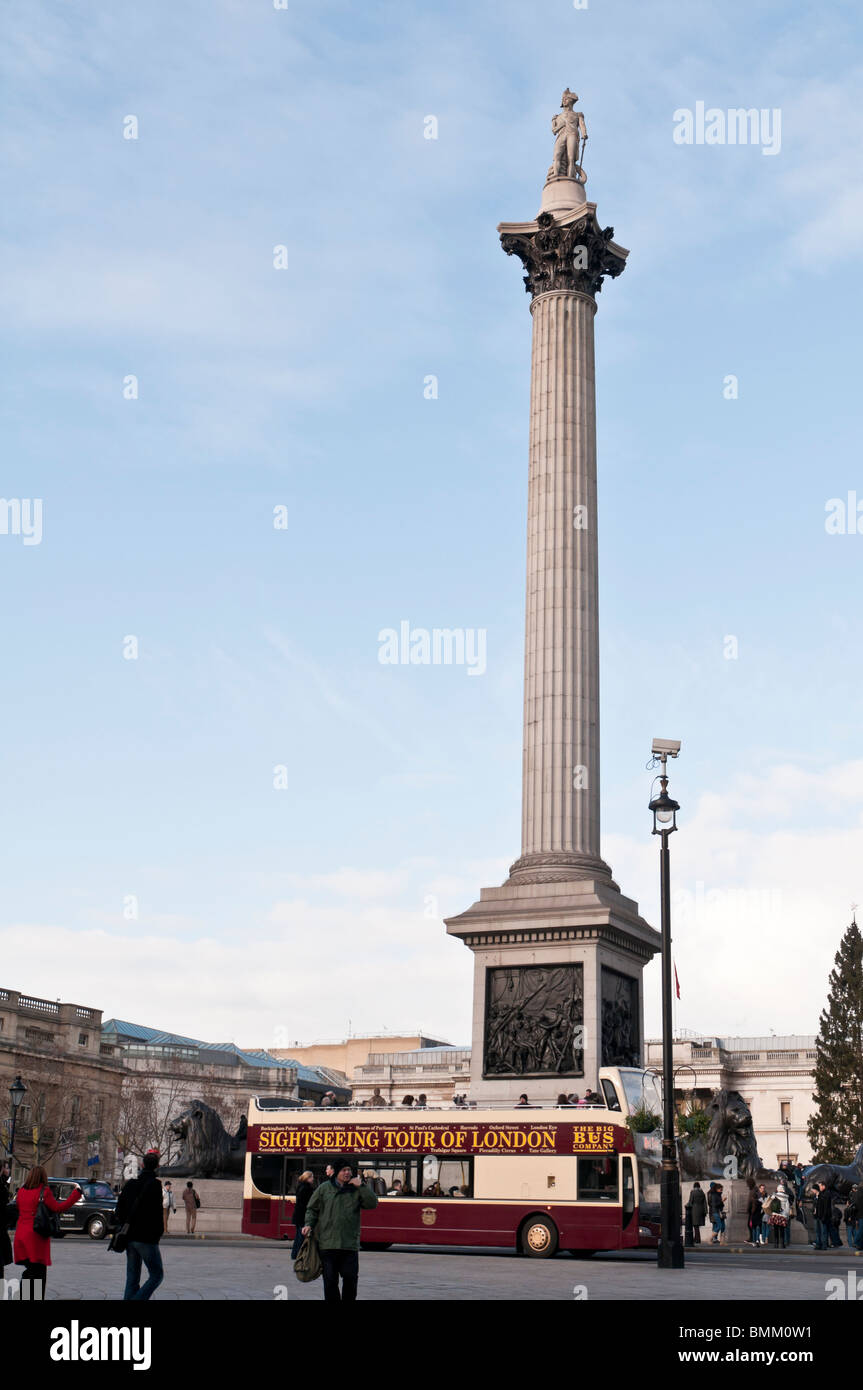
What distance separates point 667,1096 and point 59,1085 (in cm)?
6442

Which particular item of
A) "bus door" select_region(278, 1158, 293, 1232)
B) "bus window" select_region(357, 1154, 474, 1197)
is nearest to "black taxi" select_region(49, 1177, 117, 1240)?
"bus door" select_region(278, 1158, 293, 1232)

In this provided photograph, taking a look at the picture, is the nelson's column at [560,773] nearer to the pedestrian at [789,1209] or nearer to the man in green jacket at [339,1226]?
the pedestrian at [789,1209]

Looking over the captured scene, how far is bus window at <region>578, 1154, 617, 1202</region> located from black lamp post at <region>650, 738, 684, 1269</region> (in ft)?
12.1

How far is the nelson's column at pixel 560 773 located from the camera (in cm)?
4394

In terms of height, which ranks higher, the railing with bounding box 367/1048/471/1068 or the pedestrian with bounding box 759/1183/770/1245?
the railing with bounding box 367/1048/471/1068

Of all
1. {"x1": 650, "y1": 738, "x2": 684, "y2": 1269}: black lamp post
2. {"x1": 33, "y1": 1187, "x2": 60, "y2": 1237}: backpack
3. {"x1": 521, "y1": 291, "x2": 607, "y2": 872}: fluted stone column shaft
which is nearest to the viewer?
{"x1": 33, "y1": 1187, "x2": 60, "y2": 1237}: backpack

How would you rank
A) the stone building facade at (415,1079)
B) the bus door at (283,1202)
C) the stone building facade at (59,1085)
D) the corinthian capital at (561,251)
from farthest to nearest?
1. the stone building facade at (415,1079)
2. the stone building facade at (59,1085)
3. the corinthian capital at (561,251)
4. the bus door at (283,1202)

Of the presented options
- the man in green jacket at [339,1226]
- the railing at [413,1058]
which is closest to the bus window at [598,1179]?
the man in green jacket at [339,1226]

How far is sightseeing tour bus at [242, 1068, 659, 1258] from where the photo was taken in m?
33.0

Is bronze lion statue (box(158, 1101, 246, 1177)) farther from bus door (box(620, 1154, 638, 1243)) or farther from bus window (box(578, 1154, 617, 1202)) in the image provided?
bus door (box(620, 1154, 638, 1243))

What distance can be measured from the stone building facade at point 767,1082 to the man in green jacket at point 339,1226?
93.5m

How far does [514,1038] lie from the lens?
→ 4428 cm

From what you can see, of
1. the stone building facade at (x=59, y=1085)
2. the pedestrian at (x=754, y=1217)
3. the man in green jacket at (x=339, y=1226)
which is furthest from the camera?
the stone building facade at (x=59, y=1085)
